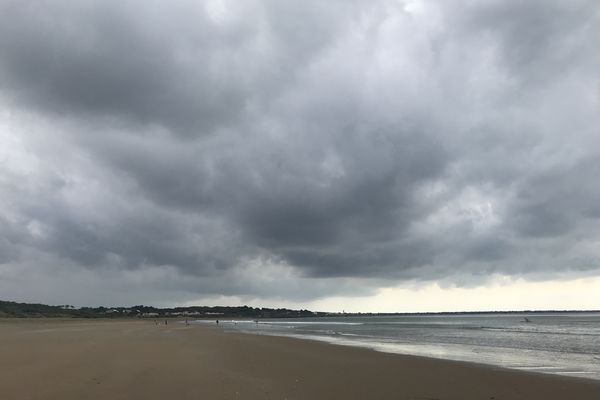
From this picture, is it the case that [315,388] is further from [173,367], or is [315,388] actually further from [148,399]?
[173,367]

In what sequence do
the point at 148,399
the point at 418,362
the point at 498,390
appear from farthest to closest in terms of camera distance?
the point at 418,362
the point at 498,390
the point at 148,399

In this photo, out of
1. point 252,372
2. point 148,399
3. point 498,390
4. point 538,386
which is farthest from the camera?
point 252,372

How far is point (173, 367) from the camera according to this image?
1798 cm

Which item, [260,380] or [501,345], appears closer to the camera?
[260,380]

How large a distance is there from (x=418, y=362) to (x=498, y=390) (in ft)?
27.1

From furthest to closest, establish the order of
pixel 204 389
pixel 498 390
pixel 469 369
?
pixel 469 369 < pixel 498 390 < pixel 204 389

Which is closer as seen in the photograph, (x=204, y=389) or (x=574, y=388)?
(x=204, y=389)

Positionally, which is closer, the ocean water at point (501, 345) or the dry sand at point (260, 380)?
the dry sand at point (260, 380)

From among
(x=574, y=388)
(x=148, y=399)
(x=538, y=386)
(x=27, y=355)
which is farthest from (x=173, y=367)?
(x=574, y=388)

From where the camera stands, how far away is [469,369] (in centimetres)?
1947

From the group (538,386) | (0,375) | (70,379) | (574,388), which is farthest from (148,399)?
(574,388)

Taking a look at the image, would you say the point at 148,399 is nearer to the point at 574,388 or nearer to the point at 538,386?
the point at 538,386

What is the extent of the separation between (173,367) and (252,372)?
11.5 feet

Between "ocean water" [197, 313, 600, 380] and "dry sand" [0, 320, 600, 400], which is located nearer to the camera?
"dry sand" [0, 320, 600, 400]
